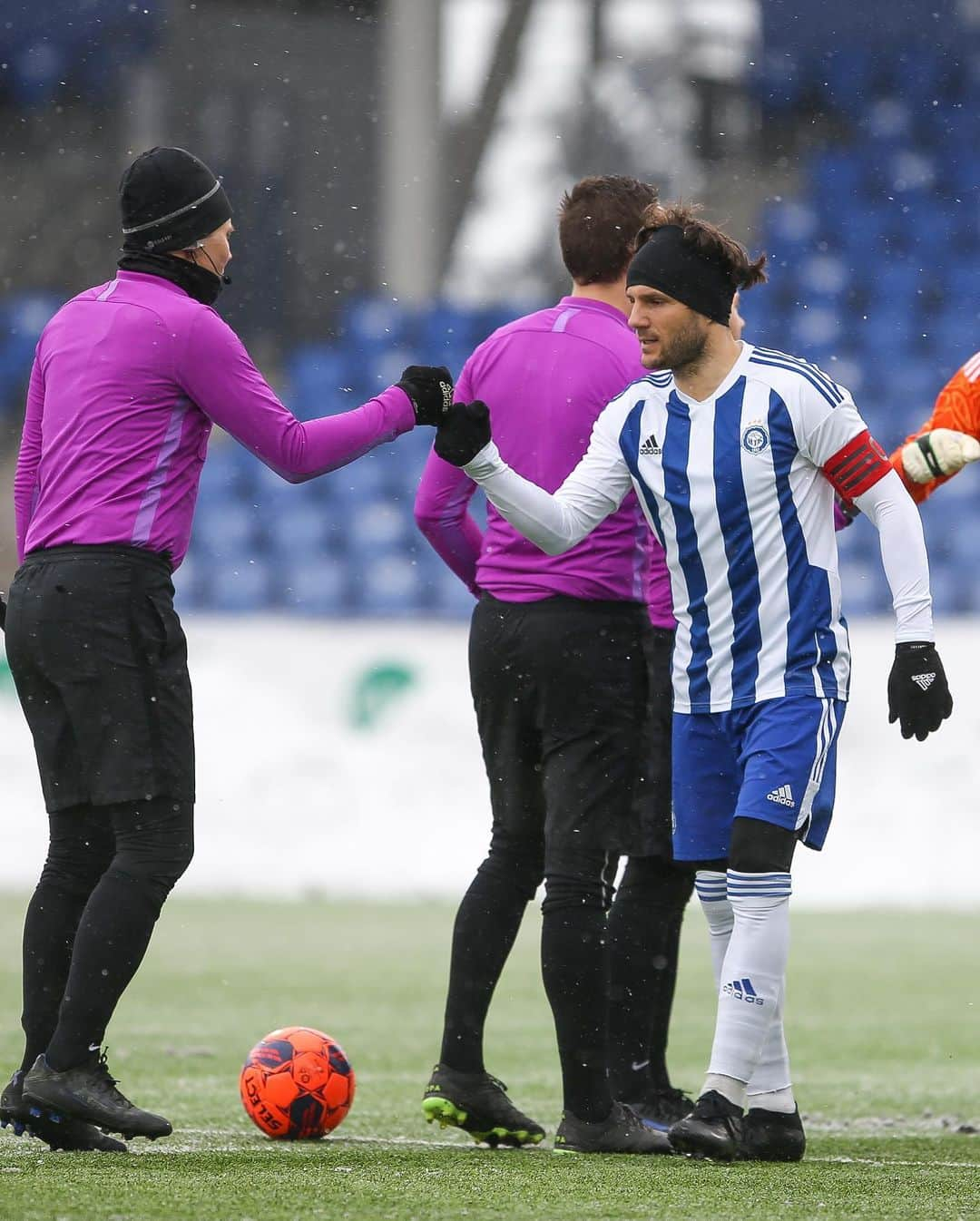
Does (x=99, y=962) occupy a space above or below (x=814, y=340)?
below

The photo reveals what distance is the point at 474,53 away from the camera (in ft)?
66.5

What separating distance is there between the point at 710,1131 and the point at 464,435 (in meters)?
1.50

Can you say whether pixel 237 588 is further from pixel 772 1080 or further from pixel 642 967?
pixel 772 1080

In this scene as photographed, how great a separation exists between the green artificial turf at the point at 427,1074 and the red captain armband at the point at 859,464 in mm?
1412

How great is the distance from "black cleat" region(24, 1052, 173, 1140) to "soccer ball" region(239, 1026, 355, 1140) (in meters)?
0.48

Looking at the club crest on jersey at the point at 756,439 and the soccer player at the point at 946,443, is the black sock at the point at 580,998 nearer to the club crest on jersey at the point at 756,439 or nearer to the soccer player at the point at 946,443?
the club crest on jersey at the point at 756,439

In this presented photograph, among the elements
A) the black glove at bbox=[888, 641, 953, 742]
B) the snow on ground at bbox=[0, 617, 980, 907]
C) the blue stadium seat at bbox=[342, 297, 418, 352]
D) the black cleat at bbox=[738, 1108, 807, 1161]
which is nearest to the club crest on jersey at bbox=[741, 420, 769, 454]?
the black glove at bbox=[888, 641, 953, 742]

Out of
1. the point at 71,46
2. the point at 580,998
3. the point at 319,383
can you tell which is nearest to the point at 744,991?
the point at 580,998

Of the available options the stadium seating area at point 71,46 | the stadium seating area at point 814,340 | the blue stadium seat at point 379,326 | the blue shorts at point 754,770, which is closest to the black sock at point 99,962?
the blue shorts at point 754,770

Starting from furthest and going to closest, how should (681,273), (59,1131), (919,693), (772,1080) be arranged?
(681,273) < (772,1080) < (919,693) < (59,1131)

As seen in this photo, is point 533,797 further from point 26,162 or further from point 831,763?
point 26,162

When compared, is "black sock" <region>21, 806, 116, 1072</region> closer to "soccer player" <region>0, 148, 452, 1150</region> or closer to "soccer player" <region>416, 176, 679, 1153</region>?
"soccer player" <region>0, 148, 452, 1150</region>

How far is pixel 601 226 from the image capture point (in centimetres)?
479

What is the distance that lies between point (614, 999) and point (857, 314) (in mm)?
11901
